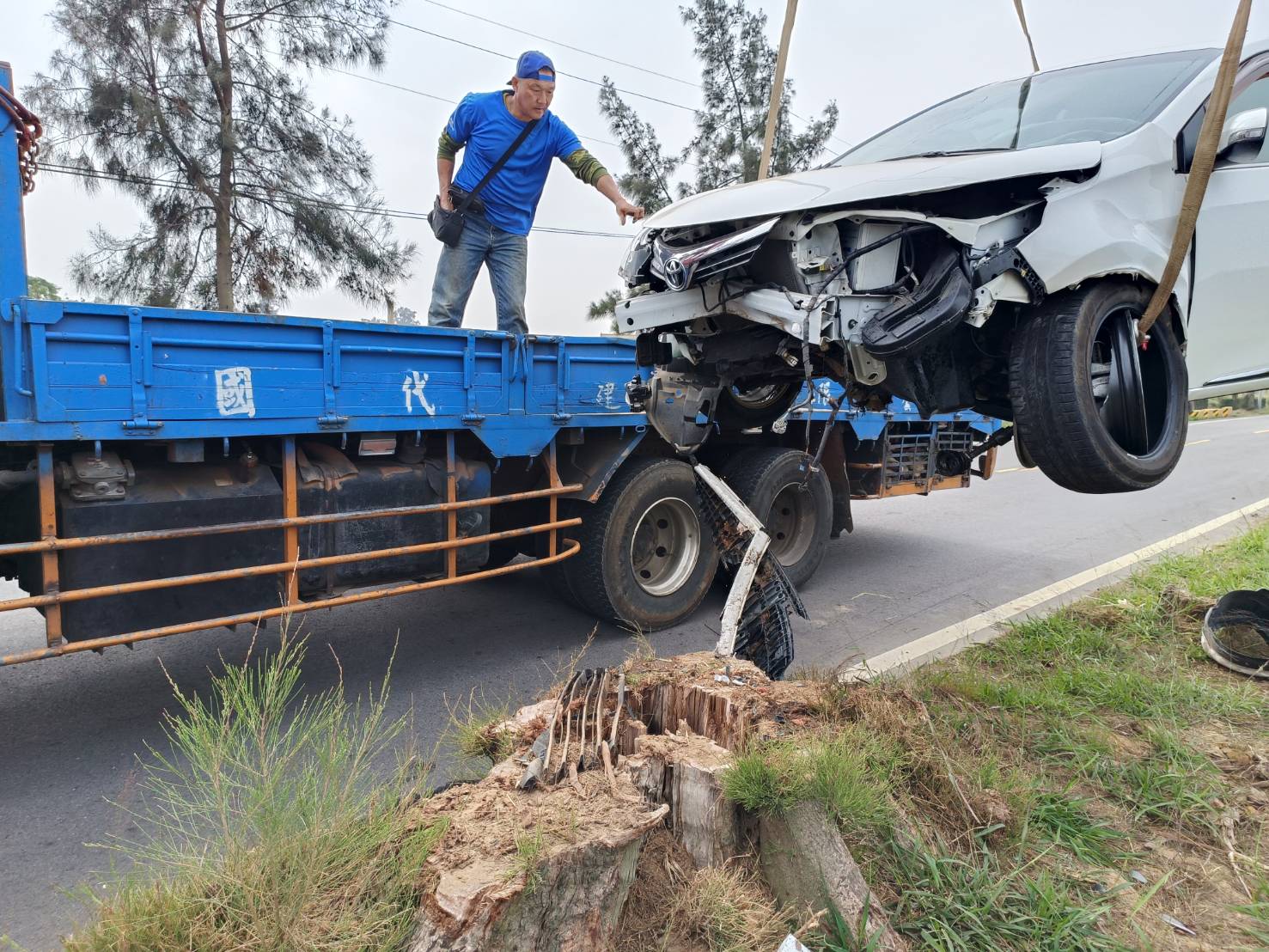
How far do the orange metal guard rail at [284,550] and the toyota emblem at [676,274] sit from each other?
5.37ft

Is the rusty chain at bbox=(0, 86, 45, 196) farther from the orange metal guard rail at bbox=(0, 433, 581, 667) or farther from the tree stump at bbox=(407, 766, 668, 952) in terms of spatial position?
the tree stump at bbox=(407, 766, 668, 952)

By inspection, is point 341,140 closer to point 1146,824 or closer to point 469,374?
point 469,374

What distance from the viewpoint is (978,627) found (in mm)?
5285

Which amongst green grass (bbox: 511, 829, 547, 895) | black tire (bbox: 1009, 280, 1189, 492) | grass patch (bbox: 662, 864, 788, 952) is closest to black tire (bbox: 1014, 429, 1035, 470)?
black tire (bbox: 1009, 280, 1189, 492)

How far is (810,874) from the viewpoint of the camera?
2.15 metres

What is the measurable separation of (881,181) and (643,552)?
2.87 meters

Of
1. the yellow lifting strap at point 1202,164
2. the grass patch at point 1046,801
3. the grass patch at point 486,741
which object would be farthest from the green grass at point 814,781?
the yellow lifting strap at point 1202,164

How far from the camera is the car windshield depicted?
342cm

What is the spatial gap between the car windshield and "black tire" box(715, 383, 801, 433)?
1.16 metres

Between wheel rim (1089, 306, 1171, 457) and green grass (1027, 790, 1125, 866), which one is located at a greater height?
wheel rim (1089, 306, 1171, 457)

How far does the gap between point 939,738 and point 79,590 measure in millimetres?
3167

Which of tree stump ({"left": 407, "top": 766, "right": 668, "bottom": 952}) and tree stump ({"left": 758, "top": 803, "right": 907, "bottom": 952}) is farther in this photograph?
tree stump ({"left": 758, "top": 803, "right": 907, "bottom": 952})

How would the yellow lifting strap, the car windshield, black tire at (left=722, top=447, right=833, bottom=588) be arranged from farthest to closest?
1. black tire at (left=722, top=447, right=833, bottom=588)
2. the car windshield
3. the yellow lifting strap

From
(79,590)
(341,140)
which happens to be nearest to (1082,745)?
(79,590)
